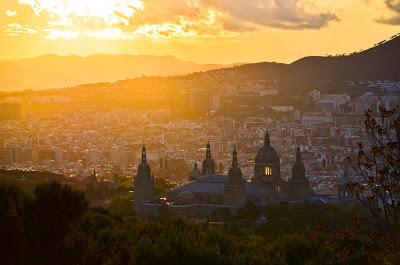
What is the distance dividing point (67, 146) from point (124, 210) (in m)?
45.6

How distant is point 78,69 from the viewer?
13075 centimetres

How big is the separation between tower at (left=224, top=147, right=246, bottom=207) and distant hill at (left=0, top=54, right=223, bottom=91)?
76433 mm

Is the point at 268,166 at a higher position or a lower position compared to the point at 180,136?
higher

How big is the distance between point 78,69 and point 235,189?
9680 cm

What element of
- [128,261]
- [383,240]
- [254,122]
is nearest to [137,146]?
[254,122]

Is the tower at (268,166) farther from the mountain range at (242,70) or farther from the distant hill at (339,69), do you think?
the distant hill at (339,69)

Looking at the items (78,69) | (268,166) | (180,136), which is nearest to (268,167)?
(268,166)

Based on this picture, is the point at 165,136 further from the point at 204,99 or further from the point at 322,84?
the point at 322,84

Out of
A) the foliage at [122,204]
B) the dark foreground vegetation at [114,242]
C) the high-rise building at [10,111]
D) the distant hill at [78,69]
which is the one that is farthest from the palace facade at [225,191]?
the distant hill at [78,69]

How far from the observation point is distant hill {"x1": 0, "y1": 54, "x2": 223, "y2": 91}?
114750 millimetres

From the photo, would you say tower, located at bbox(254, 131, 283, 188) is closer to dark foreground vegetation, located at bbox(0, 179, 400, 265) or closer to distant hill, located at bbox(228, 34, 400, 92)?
dark foreground vegetation, located at bbox(0, 179, 400, 265)

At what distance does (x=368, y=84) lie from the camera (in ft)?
323

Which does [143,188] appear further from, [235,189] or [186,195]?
[235,189]

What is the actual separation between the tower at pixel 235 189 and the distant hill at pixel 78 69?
7643cm
